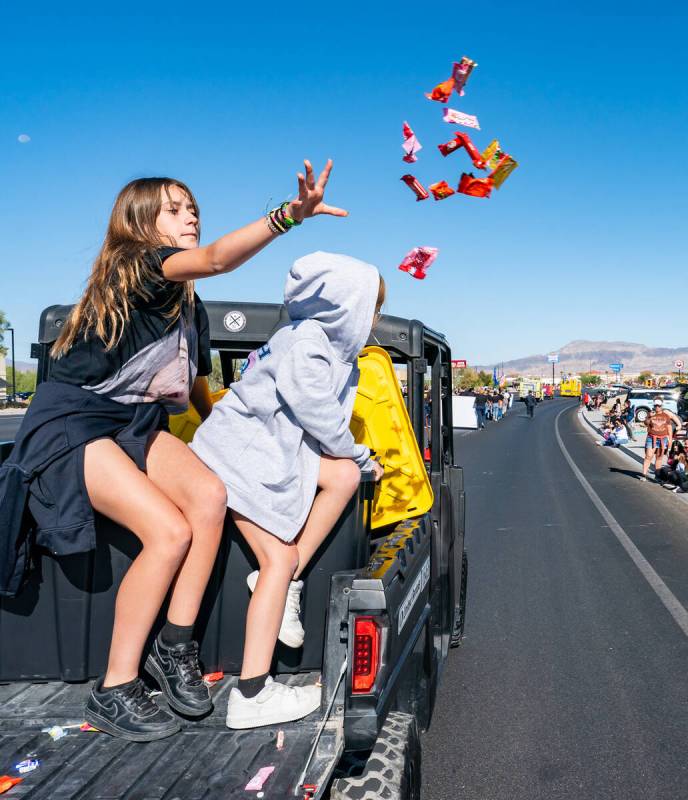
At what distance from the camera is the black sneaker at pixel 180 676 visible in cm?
229

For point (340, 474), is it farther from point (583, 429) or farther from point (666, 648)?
point (583, 429)

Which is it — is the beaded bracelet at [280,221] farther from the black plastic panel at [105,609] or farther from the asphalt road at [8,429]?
the asphalt road at [8,429]

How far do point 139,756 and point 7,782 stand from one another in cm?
34

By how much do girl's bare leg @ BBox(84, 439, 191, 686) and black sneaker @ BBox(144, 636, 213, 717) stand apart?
0.23ft

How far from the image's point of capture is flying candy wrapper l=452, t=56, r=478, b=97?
11.4 feet

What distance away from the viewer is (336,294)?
100 inches

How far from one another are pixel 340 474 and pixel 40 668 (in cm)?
116

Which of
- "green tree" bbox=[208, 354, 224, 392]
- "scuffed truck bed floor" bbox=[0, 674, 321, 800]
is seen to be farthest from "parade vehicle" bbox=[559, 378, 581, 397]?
"scuffed truck bed floor" bbox=[0, 674, 321, 800]

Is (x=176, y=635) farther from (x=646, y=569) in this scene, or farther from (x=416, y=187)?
(x=646, y=569)

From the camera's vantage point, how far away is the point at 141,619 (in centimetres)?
231

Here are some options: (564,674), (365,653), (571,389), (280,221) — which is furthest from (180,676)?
(571,389)

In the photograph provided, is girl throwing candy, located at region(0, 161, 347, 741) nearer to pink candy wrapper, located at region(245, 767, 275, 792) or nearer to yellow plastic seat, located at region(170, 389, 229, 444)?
pink candy wrapper, located at region(245, 767, 275, 792)

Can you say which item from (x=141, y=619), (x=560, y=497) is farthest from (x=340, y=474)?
(x=560, y=497)

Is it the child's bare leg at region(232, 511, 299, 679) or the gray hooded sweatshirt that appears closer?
the child's bare leg at region(232, 511, 299, 679)
